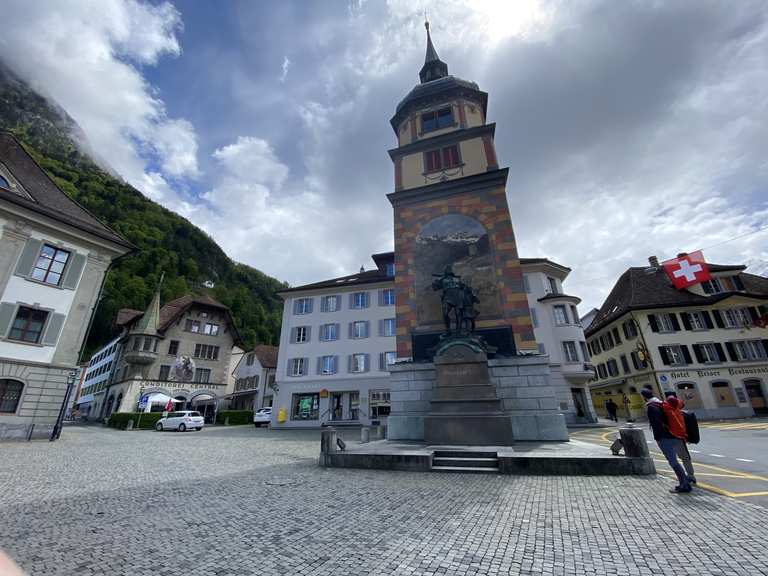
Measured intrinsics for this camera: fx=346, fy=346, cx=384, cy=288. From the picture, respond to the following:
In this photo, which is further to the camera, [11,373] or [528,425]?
[11,373]

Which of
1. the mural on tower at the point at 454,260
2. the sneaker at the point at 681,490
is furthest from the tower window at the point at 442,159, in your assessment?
the sneaker at the point at 681,490

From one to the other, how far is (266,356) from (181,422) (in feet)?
41.9

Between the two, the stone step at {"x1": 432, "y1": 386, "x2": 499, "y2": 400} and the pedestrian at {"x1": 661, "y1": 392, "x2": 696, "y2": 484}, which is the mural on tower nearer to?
the stone step at {"x1": 432, "y1": 386, "x2": 499, "y2": 400}

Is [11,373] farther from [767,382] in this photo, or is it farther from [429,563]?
[767,382]

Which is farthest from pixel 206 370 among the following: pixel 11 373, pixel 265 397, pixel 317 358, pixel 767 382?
pixel 767 382

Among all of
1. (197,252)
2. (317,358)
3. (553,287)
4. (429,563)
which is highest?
(197,252)

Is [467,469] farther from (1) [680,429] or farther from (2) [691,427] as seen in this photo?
(2) [691,427]

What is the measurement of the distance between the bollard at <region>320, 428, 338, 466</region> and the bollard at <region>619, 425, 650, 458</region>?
755 cm

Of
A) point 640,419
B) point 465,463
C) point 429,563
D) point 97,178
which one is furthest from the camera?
point 97,178

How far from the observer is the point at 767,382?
2659 centimetres

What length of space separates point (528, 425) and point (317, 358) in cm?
2124

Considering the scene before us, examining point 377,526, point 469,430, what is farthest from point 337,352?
point 377,526

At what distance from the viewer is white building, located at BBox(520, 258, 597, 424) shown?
88.1 ft

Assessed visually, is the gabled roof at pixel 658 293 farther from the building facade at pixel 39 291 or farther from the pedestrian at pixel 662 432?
the building facade at pixel 39 291
